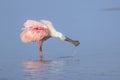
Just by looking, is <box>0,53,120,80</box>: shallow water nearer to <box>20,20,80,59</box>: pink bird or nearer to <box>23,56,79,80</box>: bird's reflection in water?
<box>23,56,79,80</box>: bird's reflection in water

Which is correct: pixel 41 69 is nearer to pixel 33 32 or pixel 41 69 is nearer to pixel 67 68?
pixel 67 68

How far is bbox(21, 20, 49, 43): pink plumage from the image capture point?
526 inches

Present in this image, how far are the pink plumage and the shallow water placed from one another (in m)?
1.42

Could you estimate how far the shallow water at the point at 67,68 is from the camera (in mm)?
8414

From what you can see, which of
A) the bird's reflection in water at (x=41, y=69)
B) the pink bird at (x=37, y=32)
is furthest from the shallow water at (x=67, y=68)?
the pink bird at (x=37, y=32)

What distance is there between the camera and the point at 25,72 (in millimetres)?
9203

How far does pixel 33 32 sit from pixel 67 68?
3859 millimetres

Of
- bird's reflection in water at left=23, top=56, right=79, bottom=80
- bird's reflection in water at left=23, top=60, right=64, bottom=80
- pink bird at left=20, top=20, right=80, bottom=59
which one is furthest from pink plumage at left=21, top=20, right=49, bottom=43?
bird's reflection in water at left=23, top=60, right=64, bottom=80

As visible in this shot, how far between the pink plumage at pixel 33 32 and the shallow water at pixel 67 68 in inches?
55.8

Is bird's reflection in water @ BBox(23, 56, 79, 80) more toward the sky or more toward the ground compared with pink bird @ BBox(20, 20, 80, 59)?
more toward the ground

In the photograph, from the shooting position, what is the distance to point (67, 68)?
9.76 m

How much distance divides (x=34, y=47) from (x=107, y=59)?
428 centimetres

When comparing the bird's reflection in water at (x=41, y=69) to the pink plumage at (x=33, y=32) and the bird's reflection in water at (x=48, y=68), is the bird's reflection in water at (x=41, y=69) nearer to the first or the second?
the bird's reflection in water at (x=48, y=68)

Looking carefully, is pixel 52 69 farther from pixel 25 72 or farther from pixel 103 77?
pixel 103 77
